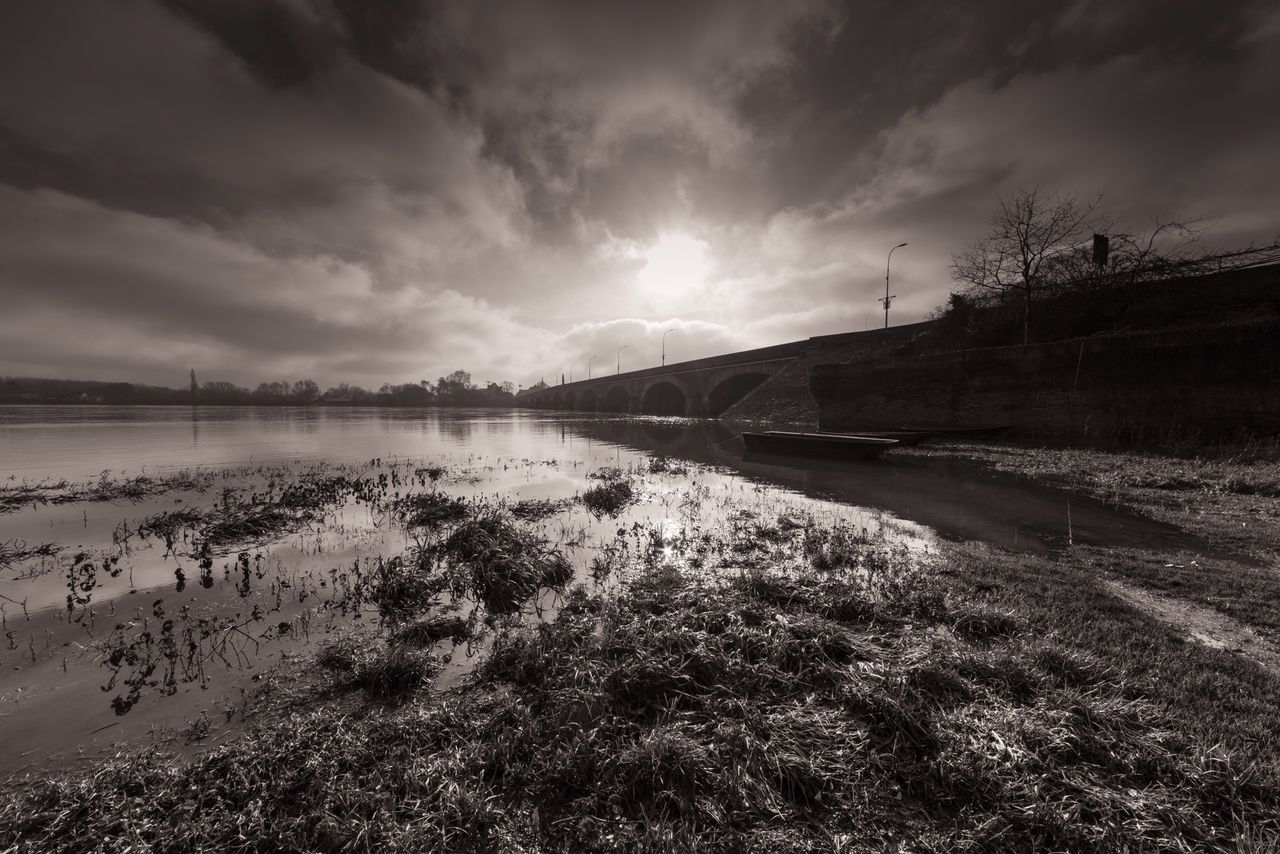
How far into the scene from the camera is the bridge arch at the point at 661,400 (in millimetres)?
68000

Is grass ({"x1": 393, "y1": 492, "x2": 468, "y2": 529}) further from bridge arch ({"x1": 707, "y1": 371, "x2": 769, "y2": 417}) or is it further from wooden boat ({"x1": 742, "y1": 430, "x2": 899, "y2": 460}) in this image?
bridge arch ({"x1": 707, "y1": 371, "x2": 769, "y2": 417})

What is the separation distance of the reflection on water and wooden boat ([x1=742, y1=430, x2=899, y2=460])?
75 cm

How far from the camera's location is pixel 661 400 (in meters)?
72.8

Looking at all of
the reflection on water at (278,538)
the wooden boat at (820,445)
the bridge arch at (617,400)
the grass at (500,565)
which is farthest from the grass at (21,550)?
the bridge arch at (617,400)

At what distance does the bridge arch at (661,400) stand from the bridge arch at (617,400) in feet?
22.0

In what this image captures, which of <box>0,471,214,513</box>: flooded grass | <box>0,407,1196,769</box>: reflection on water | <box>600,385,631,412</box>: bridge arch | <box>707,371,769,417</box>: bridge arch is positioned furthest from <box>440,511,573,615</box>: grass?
<box>600,385,631,412</box>: bridge arch

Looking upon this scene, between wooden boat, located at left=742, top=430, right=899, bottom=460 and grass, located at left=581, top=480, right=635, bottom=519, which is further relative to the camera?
wooden boat, located at left=742, top=430, right=899, bottom=460

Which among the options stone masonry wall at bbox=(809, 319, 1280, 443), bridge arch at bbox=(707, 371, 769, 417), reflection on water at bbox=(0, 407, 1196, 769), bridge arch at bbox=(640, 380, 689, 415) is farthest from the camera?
bridge arch at bbox=(640, 380, 689, 415)

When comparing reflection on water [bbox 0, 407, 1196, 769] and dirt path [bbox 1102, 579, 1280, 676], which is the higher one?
reflection on water [bbox 0, 407, 1196, 769]

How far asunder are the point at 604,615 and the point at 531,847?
239cm

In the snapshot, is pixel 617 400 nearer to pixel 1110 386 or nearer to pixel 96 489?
pixel 1110 386

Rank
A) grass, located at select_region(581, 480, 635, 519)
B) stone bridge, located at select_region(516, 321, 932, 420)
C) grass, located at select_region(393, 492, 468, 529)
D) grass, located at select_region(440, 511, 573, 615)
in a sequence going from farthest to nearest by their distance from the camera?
1. stone bridge, located at select_region(516, 321, 932, 420)
2. grass, located at select_region(581, 480, 635, 519)
3. grass, located at select_region(393, 492, 468, 529)
4. grass, located at select_region(440, 511, 573, 615)

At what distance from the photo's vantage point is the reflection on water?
3.67m

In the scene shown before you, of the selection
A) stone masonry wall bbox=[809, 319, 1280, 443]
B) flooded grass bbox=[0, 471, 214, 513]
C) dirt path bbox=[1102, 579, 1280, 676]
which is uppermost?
stone masonry wall bbox=[809, 319, 1280, 443]
